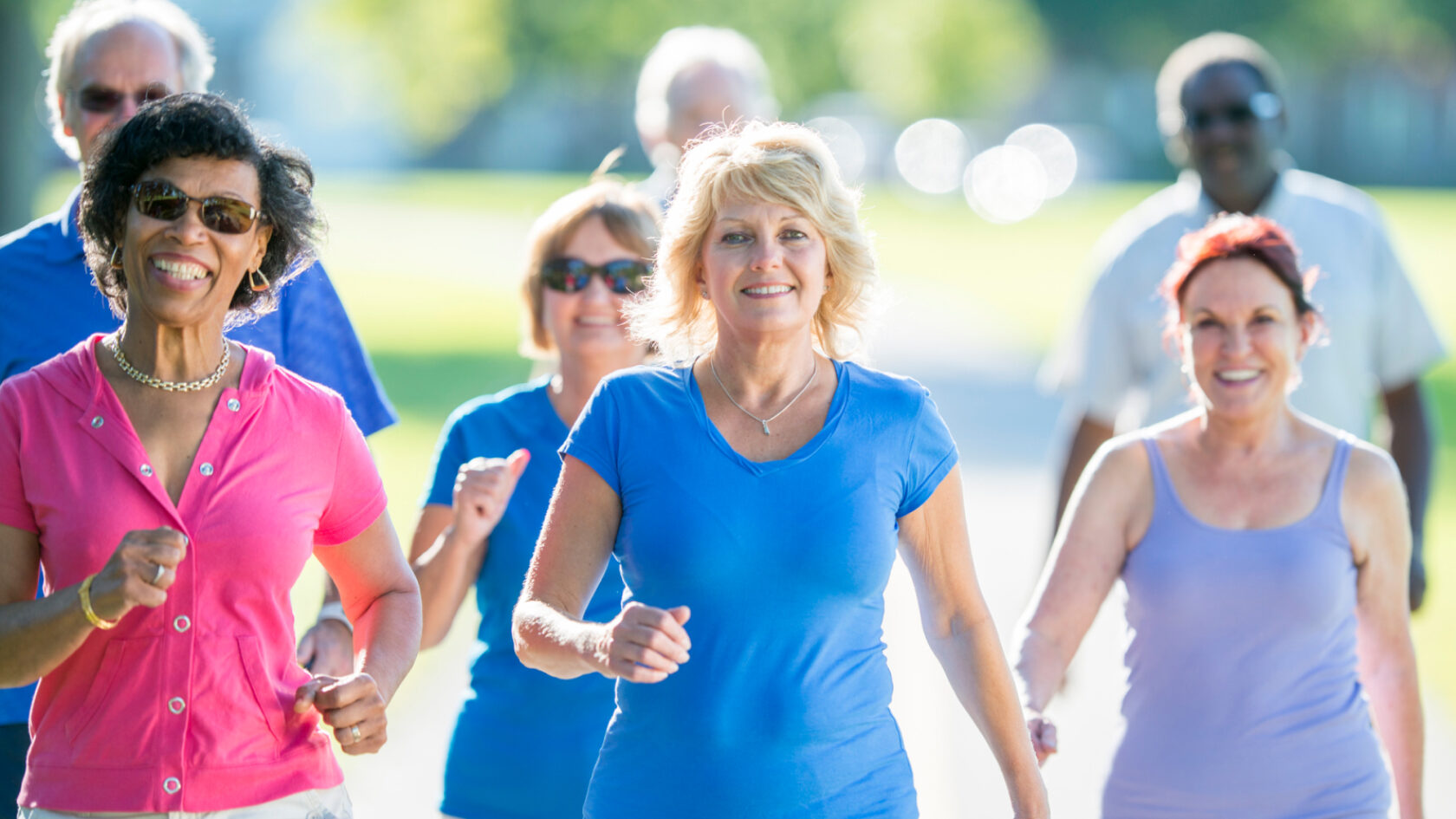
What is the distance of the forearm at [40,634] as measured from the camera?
2963mm

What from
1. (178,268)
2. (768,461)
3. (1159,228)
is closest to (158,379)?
(178,268)

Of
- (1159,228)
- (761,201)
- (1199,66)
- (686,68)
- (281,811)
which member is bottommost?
(281,811)

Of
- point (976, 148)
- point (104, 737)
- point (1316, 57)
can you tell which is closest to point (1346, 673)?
point (104, 737)

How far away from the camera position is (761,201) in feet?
11.8

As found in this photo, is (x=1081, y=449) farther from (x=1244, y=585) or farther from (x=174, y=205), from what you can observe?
(x=174, y=205)

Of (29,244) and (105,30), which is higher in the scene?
(105,30)

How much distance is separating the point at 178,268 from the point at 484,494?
1.15m

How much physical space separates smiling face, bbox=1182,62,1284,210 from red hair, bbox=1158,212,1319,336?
61.7 inches

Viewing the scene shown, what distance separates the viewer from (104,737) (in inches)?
122

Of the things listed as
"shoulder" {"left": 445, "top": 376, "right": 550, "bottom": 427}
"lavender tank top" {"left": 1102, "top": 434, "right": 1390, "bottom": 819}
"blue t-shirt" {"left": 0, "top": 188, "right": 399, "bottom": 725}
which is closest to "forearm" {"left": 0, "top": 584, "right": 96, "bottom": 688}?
"blue t-shirt" {"left": 0, "top": 188, "right": 399, "bottom": 725}

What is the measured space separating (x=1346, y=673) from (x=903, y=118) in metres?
71.4

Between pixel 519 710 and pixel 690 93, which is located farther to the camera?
pixel 690 93

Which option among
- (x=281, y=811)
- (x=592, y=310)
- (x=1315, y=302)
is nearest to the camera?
(x=281, y=811)

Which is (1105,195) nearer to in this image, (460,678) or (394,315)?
(394,315)
